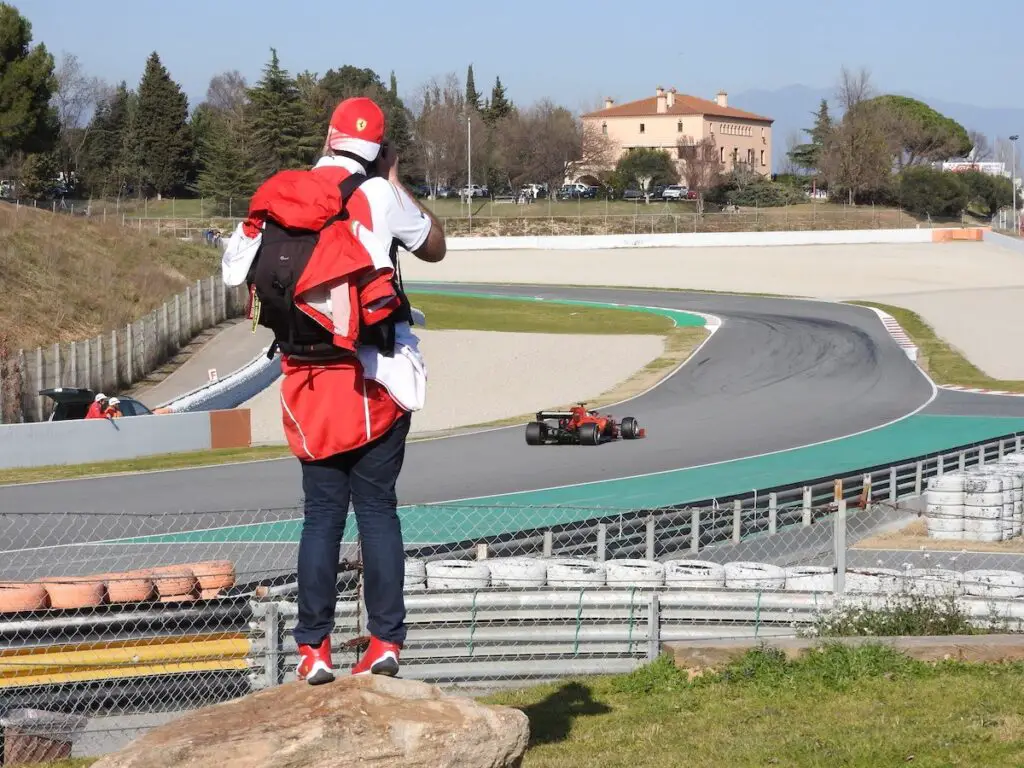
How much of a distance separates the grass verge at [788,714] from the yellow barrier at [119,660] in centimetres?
140

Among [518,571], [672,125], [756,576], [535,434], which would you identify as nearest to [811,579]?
[756,576]

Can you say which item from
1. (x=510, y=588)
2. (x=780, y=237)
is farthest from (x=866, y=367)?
(x=780, y=237)

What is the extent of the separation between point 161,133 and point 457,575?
10398 centimetres

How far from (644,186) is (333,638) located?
114010mm

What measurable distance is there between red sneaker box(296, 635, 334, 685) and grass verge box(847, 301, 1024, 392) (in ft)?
105

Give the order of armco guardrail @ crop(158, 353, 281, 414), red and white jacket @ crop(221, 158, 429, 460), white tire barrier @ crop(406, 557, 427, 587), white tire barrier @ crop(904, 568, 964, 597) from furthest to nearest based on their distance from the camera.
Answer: armco guardrail @ crop(158, 353, 281, 414)
white tire barrier @ crop(406, 557, 427, 587)
white tire barrier @ crop(904, 568, 964, 597)
red and white jacket @ crop(221, 158, 429, 460)

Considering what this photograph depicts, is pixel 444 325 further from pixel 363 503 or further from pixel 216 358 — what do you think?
pixel 363 503

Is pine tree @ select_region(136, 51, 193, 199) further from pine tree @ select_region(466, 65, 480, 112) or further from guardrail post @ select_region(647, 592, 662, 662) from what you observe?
guardrail post @ select_region(647, 592, 662, 662)

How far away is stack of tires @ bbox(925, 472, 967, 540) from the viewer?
1697cm

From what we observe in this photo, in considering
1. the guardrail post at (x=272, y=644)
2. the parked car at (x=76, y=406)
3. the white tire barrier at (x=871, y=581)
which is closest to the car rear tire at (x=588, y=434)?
the parked car at (x=76, y=406)

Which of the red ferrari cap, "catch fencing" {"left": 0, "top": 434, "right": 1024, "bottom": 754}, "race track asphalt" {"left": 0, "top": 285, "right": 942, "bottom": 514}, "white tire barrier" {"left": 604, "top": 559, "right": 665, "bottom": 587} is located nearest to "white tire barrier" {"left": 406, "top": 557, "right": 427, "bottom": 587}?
"catch fencing" {"left": 0, "top": 434, "right": 1024, "bottom": 754}

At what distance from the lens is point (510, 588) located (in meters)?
7.66

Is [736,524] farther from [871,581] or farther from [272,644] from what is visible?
[272,644]

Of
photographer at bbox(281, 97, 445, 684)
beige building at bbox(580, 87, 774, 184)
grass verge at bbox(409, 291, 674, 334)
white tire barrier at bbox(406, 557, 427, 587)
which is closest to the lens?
photographer at bbox(281, 97, 445, 684)
